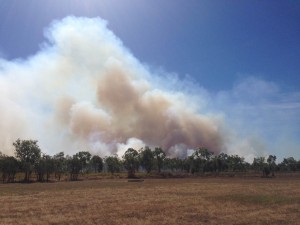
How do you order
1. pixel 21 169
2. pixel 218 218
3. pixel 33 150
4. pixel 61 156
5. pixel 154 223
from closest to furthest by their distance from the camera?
pixel 154 223, pixel 218 218, pixel 21 169, pixel 33 150, pixel 61 156

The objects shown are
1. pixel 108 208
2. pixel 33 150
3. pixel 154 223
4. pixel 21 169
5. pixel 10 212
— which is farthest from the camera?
pixel 33 150

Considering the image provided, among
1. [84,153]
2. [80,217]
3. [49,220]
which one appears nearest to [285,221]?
[80,217]

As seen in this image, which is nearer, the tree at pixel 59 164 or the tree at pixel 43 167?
the tree at pixel 43 167

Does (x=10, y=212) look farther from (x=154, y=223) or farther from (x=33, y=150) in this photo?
(x=33, y=150)

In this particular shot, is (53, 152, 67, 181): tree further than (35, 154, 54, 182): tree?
Yes

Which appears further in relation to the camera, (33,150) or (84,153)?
(84,153)

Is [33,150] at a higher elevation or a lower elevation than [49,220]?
higher

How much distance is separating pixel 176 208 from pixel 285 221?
1146 centimetres

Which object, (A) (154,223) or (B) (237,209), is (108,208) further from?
(B) (237,209)

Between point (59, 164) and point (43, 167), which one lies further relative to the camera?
point (59, 164)

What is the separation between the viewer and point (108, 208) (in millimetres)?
38094

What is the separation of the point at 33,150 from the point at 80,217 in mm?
140224

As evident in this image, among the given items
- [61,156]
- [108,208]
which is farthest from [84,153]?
[108,208]

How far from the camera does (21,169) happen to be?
15312cm
